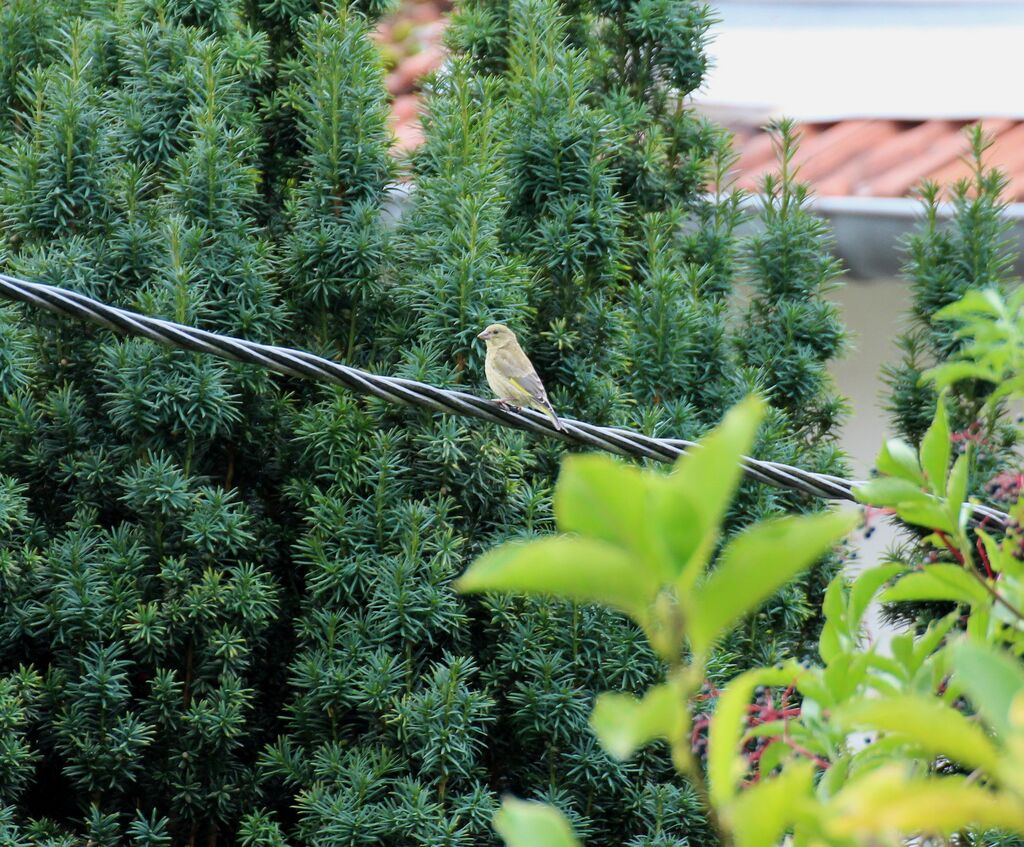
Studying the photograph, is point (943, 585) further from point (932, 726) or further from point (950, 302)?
point (950, 302)

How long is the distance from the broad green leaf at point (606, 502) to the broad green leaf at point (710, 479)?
19 millimetres

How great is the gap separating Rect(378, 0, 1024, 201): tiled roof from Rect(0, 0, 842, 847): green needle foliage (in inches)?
54.6

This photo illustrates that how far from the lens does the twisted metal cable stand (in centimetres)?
251

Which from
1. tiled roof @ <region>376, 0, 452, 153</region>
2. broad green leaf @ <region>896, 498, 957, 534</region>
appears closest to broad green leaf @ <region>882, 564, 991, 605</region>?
broad green leaf @ <region>896, 498, 957, 534</region>

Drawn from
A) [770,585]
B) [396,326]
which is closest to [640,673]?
[396,326]

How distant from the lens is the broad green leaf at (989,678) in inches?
28.2

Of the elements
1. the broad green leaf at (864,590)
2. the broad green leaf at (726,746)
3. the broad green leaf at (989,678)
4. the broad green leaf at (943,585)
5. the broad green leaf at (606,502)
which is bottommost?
the broad green leaf at (864,590)

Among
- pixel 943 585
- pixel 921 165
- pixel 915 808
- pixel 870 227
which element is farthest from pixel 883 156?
pixel 915 808

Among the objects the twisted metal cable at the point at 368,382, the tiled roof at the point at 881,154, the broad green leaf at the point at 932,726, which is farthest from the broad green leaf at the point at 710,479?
the tiled roof at the point at 881,154

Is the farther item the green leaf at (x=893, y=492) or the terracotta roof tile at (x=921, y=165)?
the terracotta roof tile at (x=921, y=165)

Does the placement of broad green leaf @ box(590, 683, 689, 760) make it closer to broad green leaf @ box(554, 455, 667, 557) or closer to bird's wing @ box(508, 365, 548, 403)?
broad green leaf @ box(554, 455, 667, 557)

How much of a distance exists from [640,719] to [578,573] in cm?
9

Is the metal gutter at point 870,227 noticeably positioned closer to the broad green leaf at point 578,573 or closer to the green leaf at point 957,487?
the green leaf at point 957,487

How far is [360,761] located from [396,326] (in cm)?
110
